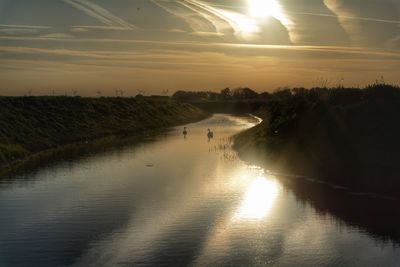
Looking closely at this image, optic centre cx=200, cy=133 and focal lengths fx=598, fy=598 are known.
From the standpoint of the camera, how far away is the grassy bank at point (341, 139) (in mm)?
49000

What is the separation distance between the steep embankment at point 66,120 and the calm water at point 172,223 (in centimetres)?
1630

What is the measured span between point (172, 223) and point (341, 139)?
27.1 meters

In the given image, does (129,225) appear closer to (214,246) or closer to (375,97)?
(214,246)

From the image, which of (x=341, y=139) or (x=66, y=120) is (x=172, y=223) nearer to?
(x=341, y=139)

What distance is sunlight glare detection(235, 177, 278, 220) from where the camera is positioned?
34997 mm

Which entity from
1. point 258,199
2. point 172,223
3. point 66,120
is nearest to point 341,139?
A: point 258,199

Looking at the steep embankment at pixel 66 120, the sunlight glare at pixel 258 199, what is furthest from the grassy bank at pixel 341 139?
the steep embankment at pixel 66 120

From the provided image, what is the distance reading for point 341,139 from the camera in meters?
54.9

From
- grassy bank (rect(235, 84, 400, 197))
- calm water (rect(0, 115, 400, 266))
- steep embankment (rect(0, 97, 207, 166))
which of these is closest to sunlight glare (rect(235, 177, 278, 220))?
calm water (rect(0, 115, 400, 266))

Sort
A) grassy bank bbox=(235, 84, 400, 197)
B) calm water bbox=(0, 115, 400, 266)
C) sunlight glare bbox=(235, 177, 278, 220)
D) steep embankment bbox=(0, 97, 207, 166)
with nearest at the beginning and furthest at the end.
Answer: calm water bbox=(0, 115, 400, 266) < sunlight glare bbox=(235, 177, 278, 220) < grassy bank bbox=(235, 84, 400, 197) < steep embankment bbox=(0, 97, 207, 166)

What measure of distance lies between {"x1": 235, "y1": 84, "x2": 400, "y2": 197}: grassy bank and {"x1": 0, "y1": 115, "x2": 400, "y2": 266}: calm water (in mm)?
5538

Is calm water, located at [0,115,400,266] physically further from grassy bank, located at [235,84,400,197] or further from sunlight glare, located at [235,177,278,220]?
grassy bank, located at [235,84,400,197]

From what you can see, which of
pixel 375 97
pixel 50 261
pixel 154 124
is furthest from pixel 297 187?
pixel 154 124

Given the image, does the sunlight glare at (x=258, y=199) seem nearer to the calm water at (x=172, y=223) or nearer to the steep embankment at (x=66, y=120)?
the calm water at (x=172, y=223)
